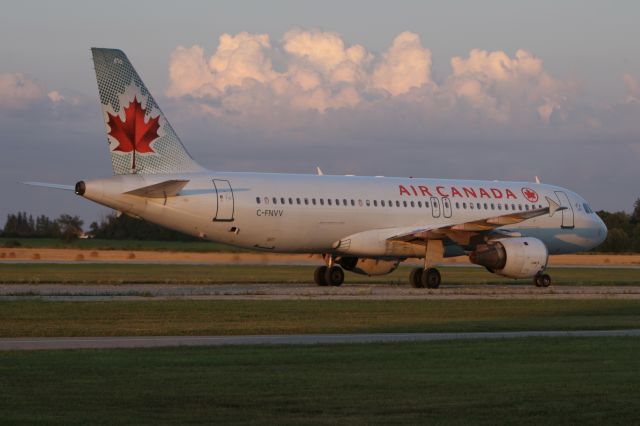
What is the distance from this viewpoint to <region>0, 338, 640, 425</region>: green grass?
12625 mm

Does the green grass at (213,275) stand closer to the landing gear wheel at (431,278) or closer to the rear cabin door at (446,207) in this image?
the rear cabin door at (446,207)

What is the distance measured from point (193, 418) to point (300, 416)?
3.60ft

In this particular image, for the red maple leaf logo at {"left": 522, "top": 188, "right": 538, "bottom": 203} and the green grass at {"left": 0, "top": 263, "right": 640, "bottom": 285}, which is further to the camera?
the red maple leaf logo at {"left": 522, "top": 188, "right": 538, "bottom": 203}

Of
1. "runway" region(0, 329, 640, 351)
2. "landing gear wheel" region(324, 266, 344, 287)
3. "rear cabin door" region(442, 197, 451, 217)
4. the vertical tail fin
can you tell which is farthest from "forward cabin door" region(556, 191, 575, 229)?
"runway" region(0, 329, 640, 351)

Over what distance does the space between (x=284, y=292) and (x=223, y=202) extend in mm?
3748

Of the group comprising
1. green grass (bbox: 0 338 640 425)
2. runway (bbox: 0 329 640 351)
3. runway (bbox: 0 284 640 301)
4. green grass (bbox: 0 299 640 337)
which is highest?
runway (bbox: 0 284 640 301)

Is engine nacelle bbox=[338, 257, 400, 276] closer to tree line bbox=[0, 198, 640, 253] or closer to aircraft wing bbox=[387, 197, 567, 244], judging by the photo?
aircraft wing bbox=[387, 197, 567, 244]

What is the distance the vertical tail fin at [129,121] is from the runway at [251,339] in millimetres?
16362

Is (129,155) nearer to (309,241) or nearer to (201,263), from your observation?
(309,241)

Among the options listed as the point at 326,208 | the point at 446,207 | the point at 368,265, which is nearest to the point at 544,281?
the point at 446,207

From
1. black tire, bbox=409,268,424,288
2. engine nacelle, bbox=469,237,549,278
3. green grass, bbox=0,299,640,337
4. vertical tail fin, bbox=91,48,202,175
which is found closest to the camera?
green grass, bbox=0,299,640,337

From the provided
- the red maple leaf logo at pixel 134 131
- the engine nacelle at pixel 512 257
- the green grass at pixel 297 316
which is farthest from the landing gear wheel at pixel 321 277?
the green grass at pixel 297 316

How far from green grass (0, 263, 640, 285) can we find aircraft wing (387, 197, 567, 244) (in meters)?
4.85

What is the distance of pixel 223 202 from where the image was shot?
38312mm
